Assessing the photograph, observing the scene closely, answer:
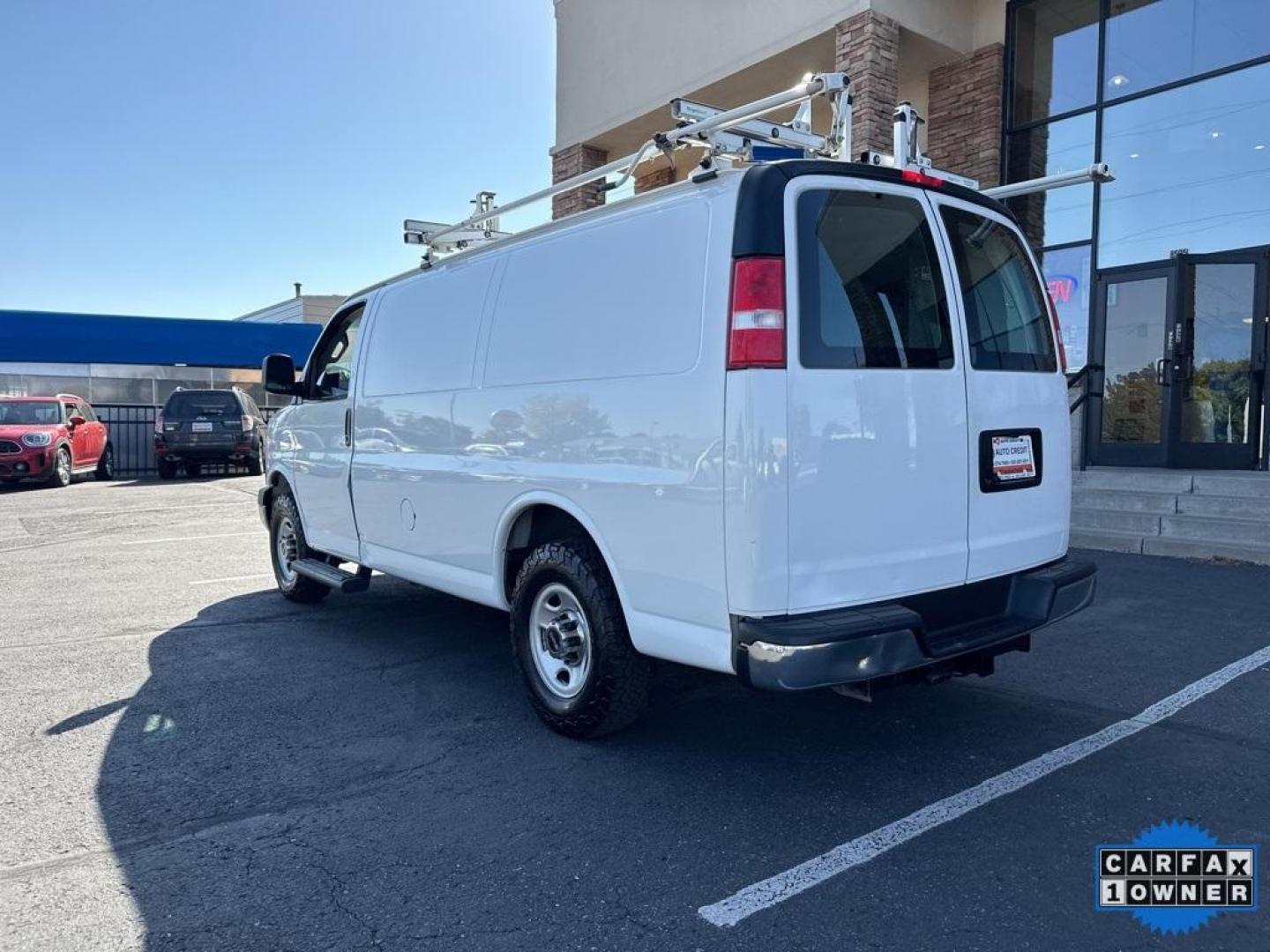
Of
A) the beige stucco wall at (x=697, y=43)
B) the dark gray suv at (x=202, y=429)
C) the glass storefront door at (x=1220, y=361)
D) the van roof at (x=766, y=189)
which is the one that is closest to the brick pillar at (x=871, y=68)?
the beige stucco wall at (x=697, y=43)

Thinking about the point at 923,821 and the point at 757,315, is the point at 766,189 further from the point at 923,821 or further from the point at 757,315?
the point at 923,821

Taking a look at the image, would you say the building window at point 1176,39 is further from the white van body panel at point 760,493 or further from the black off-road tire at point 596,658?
the black off-road tire at point 596,658

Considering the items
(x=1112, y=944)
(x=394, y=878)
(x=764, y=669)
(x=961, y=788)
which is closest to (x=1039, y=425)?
(x=961, y=788)

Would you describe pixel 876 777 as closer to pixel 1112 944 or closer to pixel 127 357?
pixel 1112 944

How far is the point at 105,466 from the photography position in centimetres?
1859

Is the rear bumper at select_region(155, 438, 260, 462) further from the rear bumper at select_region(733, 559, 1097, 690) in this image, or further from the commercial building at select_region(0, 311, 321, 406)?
the rear bumper at select_region(733, 559, 1097, 690)

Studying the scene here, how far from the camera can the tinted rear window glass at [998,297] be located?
3561 mm

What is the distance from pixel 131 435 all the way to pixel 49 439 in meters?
4.88

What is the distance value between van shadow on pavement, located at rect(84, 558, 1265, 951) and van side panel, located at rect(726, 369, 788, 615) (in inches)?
34.0

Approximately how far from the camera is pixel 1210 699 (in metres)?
4.27

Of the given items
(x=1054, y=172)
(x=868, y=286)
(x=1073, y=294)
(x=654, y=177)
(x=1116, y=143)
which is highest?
(x=654, y=177)

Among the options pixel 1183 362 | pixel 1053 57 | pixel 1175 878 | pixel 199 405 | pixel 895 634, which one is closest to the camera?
pixel 1175 878

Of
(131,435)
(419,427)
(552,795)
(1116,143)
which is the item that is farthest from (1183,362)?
(131,435)

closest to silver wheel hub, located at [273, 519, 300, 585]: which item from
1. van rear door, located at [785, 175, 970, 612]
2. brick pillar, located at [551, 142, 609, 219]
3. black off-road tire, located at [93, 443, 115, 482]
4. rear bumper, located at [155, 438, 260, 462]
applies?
van rear door, located at [785, 175, 970, 612]
